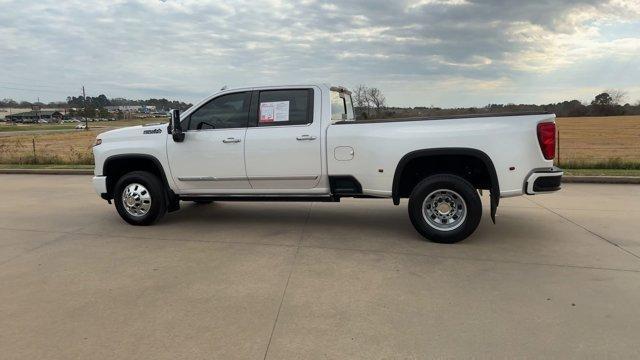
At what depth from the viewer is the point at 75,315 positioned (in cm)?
373

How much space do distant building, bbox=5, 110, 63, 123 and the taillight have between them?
15588 cm

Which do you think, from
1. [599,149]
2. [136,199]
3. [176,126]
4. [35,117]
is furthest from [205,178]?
[35,117]

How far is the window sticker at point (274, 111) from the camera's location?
6.06 meters

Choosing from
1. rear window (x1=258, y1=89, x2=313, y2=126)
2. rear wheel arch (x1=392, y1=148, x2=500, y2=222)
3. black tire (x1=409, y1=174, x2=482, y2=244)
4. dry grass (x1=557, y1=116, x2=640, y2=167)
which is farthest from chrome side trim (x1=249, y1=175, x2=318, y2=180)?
dry grass (x1=557, y1=116, x2=640, y2=167)

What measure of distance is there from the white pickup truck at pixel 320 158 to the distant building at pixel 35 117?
152 metres

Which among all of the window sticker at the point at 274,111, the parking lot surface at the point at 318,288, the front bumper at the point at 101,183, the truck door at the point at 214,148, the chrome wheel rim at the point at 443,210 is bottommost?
the parking lot surface at the point at 318,288

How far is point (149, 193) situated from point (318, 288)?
10.9 ft

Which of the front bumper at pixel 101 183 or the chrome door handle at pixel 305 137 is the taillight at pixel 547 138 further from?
the front bumper at pixel 101 183

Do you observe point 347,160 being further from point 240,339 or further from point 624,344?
point 624,344

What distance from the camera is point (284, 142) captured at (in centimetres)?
591

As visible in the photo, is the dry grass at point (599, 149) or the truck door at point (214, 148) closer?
the truck door at point (214, 148)

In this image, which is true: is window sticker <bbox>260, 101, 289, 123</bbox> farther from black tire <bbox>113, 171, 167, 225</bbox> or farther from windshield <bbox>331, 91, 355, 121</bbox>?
black tire <bbox>113, 171, 167, 225</bbox>

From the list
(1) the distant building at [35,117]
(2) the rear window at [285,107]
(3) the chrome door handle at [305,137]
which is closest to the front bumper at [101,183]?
(2) the rear window at [285,107]

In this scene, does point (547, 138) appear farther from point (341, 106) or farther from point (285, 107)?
point (285, 107)
